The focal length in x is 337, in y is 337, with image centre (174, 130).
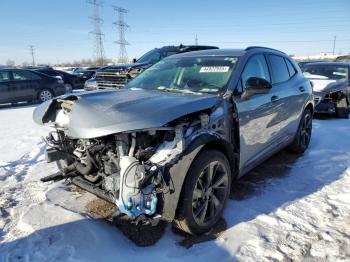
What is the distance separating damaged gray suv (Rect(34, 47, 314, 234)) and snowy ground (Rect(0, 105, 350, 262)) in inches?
13.8

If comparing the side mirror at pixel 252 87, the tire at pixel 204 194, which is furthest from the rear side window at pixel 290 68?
the tire at pixel 204 194

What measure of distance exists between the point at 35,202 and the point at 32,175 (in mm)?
1011

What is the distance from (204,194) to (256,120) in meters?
1.24

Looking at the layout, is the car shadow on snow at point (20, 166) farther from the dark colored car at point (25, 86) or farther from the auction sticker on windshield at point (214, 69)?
the dark colored car at point (25, 86)

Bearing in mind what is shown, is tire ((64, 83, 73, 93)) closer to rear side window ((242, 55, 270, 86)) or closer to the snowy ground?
the snowy ground

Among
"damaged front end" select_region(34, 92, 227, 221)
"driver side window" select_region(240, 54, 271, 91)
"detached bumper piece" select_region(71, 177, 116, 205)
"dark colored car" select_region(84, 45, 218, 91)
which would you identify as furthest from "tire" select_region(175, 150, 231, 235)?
"dark colored car" select_region(84, 45, 218, 91)

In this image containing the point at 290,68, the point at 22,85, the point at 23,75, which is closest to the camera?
the point at 290,68

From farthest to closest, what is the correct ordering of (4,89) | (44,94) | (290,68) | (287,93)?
(44,94) < (4,89) < (290,68) < (287,93)

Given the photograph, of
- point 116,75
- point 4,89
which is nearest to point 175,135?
point 116,75

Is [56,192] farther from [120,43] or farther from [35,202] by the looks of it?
[120,43]

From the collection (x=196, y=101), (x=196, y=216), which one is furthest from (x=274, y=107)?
(x=196, y=216)

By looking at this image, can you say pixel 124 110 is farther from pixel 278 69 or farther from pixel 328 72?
pixel 328 72

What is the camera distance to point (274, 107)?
4.50 m

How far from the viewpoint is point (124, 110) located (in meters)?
2.90
